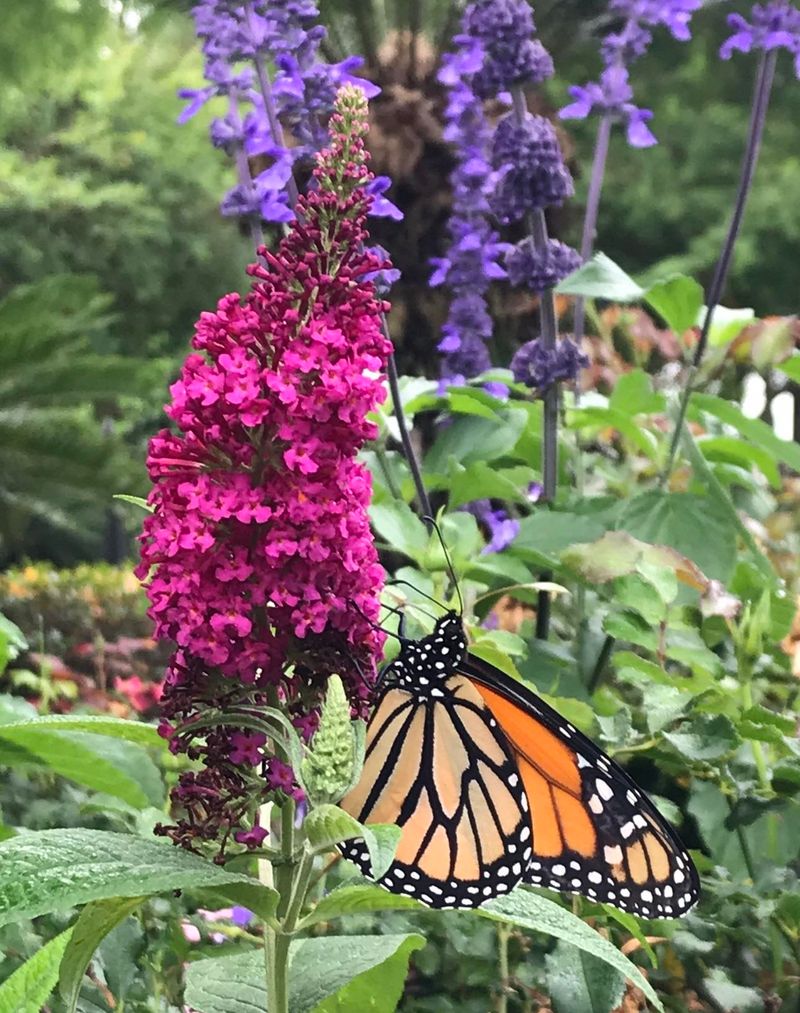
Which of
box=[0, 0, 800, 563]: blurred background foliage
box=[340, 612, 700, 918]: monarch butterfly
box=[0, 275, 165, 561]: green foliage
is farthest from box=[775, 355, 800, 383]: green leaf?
box=[0, 275, 165, 561]: green foliage

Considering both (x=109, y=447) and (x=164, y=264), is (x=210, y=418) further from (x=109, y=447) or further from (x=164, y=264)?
(x=164, y=264)

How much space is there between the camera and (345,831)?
25.7 inches

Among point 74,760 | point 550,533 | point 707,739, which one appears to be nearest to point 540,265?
point 550,533

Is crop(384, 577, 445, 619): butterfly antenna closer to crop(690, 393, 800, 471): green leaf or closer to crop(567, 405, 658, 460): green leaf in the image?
crop(567, 405, 658, 460): green leaf

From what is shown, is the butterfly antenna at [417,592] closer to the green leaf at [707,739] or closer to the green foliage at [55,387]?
the green leaf at [707,739]

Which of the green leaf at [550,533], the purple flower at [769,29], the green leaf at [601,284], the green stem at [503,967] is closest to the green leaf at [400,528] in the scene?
the green leaf at [550,533]

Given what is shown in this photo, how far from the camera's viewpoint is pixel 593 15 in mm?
4434

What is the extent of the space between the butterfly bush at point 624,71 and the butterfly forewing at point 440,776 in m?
1.17

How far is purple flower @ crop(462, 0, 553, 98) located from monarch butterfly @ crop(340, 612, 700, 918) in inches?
35.9

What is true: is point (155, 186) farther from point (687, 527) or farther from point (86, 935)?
point (86, 935)

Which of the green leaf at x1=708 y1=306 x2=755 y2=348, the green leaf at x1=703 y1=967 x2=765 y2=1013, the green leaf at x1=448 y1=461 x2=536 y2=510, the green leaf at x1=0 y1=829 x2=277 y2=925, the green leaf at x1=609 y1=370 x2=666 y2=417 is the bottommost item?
the green leaf at x1=703 y1=967 x2=765 y2=1013

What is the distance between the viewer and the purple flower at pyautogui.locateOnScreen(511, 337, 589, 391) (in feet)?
5.35

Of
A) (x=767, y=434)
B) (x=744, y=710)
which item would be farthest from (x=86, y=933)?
(x=767, y=434)

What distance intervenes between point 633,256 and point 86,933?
41.4 ft
